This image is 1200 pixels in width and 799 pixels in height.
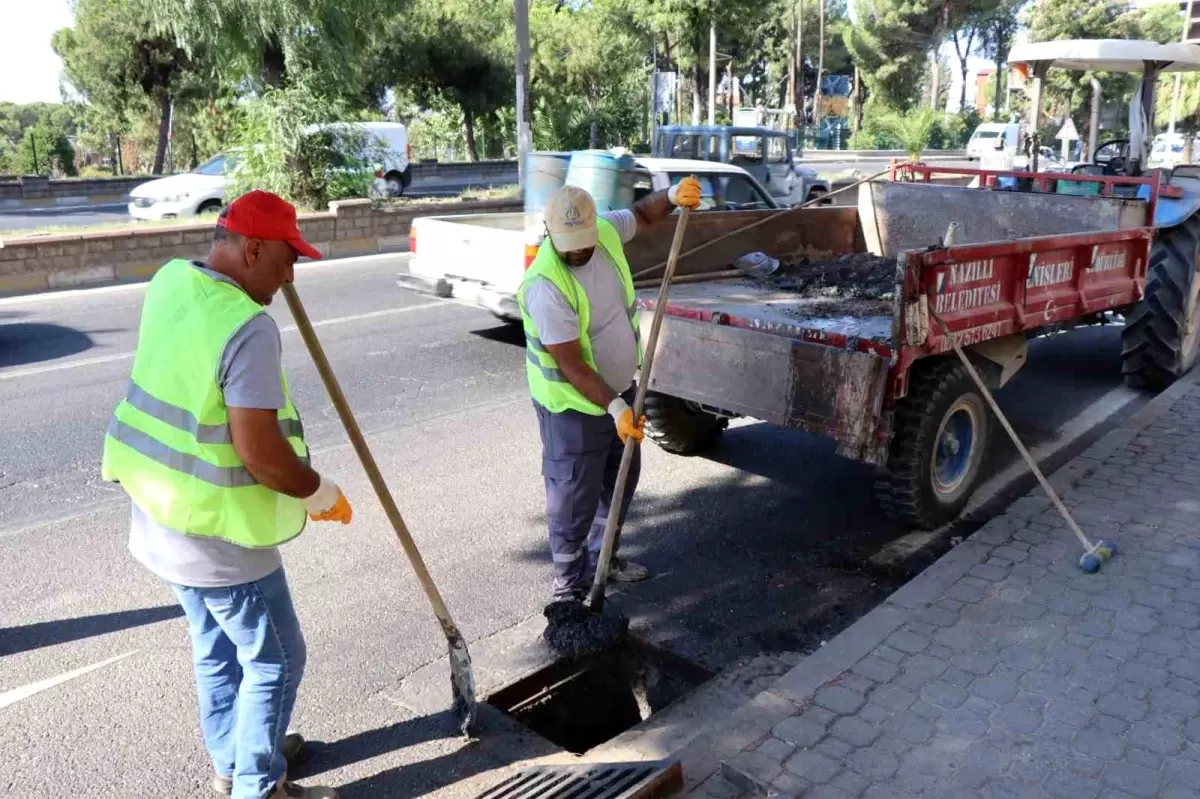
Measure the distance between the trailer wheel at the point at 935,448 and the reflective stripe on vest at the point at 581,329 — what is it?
5.03 ft

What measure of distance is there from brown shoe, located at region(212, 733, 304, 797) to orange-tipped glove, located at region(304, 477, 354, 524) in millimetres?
746

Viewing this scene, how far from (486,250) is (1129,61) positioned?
18.3 feet

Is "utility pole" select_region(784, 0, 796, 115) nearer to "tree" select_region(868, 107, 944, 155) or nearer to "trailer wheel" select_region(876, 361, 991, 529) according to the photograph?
"tree" select_region(868, 107, 944, 155)

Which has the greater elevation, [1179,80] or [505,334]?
[1179,80]

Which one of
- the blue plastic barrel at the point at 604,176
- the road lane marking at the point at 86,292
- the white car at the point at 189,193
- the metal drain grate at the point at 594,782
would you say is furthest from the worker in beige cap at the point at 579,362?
the white car at the point at 189,193

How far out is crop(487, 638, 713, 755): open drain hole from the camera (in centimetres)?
357

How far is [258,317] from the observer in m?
2.41

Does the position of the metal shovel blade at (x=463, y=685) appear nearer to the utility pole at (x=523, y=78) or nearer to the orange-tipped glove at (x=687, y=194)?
the orange-tipped glove at (x=687, y=194)

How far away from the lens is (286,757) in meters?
3.07

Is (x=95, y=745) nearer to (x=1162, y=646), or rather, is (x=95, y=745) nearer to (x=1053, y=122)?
(x=1162, y=646)

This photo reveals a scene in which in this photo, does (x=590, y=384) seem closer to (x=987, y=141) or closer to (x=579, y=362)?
(x=579, y=362)

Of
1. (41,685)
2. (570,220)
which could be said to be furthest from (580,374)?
(41,685)

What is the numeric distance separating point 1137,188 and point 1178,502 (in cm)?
332

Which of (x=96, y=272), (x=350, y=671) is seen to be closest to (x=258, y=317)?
(x=350, y=671)
